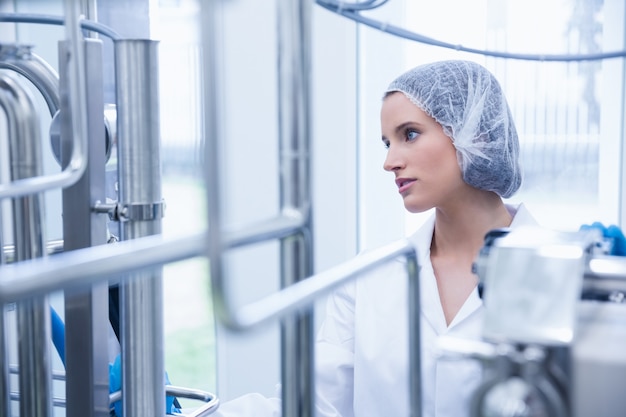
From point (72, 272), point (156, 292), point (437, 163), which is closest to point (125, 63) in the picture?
point (156, 292)

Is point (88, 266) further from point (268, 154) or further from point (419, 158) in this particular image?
point (268, 154)

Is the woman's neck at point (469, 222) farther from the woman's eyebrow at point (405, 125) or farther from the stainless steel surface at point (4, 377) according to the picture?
the stainless steel surface at point (4, 377)

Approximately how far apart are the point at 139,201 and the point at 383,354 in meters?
0.65

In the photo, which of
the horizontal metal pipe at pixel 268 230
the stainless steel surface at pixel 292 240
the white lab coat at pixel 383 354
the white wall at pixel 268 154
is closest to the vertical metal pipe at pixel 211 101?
the stainless steel surface at pixel 292 240

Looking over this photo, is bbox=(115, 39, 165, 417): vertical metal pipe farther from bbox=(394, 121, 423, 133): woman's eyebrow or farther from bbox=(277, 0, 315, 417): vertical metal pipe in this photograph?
bbox=(394, 121, 423, 133): woman's eyebrow

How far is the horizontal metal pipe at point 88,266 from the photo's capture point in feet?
1.21

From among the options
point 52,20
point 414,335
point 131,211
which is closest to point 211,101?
point 414,335

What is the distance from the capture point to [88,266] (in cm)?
41

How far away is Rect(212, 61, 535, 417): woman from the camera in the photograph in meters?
1.34

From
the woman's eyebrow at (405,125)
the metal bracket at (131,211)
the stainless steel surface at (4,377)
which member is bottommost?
the stainless steel surface at (4,377)

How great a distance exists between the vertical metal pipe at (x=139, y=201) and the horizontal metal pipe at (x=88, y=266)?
393 mm

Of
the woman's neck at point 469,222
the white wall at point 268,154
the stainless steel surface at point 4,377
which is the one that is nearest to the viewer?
the stainless steel surface at point 4,377

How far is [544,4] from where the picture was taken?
1.84 m

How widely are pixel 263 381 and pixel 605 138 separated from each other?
122 centimetres
